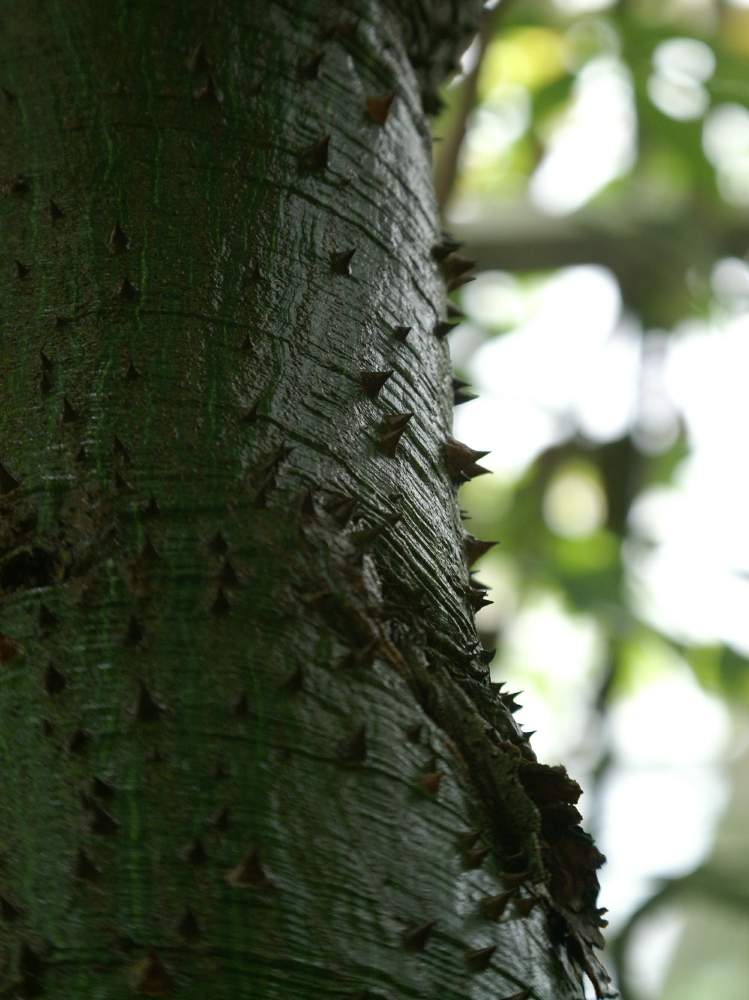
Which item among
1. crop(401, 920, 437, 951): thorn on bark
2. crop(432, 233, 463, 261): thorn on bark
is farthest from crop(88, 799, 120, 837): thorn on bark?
crop(432, 233, 463, 261): thorn on bark

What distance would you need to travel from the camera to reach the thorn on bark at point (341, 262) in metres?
1.42

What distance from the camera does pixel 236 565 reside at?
115 centimetres

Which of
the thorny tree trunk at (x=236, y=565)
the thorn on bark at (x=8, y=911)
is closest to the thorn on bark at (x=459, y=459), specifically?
the thorny tree trunk at (x=236, y=565)

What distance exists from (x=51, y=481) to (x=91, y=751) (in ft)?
0.88

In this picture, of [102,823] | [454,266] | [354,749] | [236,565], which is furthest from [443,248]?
[102,823]

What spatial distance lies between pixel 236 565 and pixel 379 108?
28.7 inches

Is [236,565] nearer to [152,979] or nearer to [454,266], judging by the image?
[152,979]

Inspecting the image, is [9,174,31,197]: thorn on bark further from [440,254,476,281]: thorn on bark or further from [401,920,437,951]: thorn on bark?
[401,920,437,951]: thorn on bark

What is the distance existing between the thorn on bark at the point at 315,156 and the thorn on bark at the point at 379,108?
0.16 metres

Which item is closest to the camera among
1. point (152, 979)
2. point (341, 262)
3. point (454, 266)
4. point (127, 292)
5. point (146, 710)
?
point (152, 979)

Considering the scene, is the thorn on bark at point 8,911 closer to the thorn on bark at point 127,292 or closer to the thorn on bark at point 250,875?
the thorn on bark at point 250,875

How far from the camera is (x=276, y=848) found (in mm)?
1025

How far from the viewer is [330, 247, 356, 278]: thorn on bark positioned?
1423 millimetres

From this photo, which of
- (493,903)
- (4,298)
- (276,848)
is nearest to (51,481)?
(4,298)
